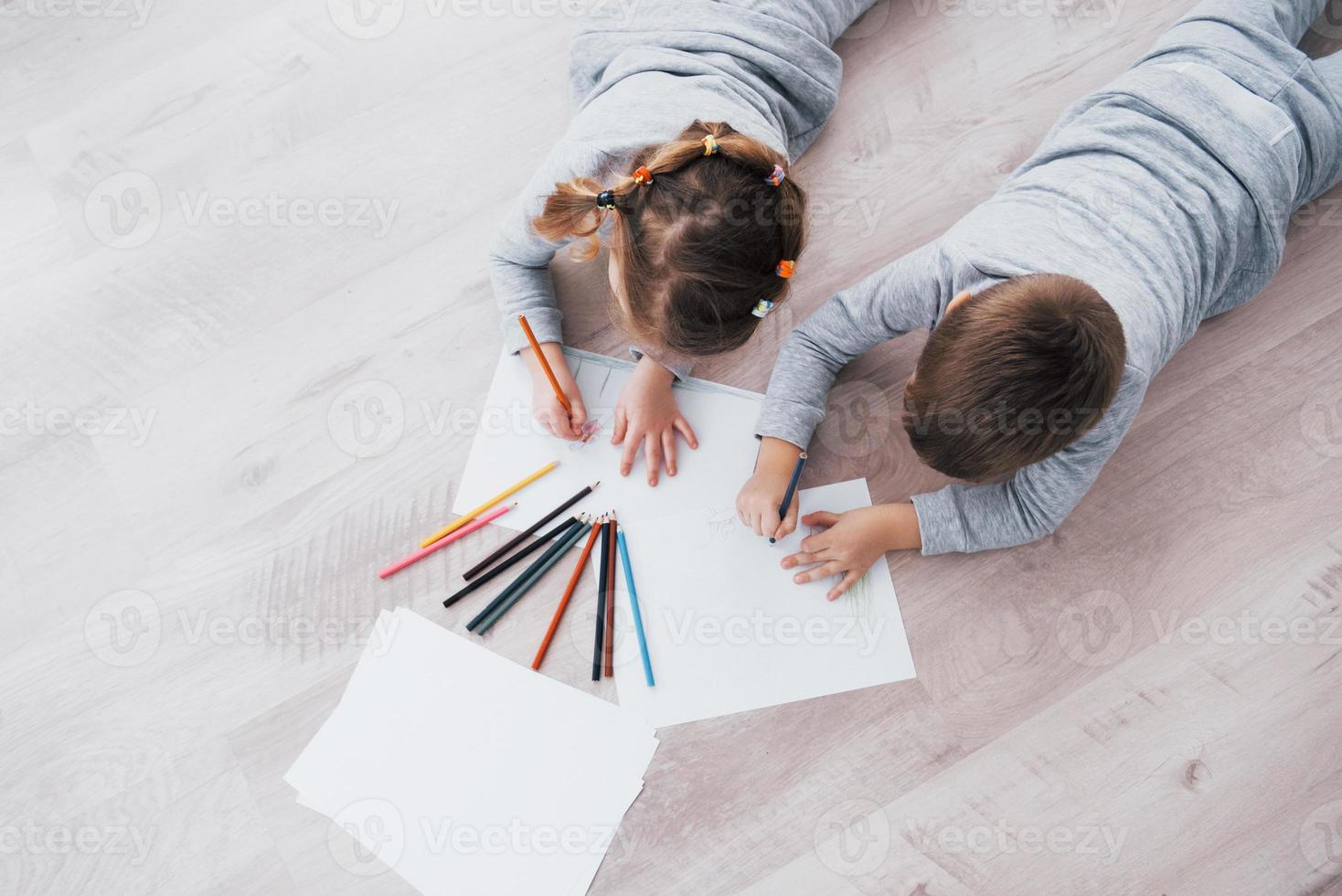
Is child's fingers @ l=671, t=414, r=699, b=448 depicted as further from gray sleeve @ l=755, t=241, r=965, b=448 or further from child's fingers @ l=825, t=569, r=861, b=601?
child's fingers @ l=825, t=569, r=861, b=601

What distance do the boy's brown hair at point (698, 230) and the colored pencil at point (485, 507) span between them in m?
0.21

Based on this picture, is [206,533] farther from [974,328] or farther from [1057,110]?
[1057,110]

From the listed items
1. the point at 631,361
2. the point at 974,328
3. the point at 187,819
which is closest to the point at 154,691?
the point at 187,819

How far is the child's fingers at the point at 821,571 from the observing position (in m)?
0.75

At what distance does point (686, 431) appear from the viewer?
0.79 meters

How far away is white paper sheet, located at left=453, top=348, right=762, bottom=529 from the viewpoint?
779 millimetres

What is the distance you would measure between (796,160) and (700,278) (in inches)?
14.2

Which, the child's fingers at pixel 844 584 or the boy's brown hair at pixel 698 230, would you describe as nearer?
the boy's brown hair at pixel 698 230

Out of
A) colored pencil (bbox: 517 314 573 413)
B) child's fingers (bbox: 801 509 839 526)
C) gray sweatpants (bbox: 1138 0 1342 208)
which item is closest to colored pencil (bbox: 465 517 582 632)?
colored pencil (bbox: 517 314 573 413)

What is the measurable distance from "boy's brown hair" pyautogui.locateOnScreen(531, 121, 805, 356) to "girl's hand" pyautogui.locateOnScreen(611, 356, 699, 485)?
0.14 m

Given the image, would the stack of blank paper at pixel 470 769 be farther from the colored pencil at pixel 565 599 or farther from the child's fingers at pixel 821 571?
the child's fingers at pixel 821 571

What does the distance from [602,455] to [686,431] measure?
86mm

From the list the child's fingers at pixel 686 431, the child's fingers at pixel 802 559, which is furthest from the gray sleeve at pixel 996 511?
the child's fingers at pixel 686 431

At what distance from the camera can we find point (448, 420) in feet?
2.65
